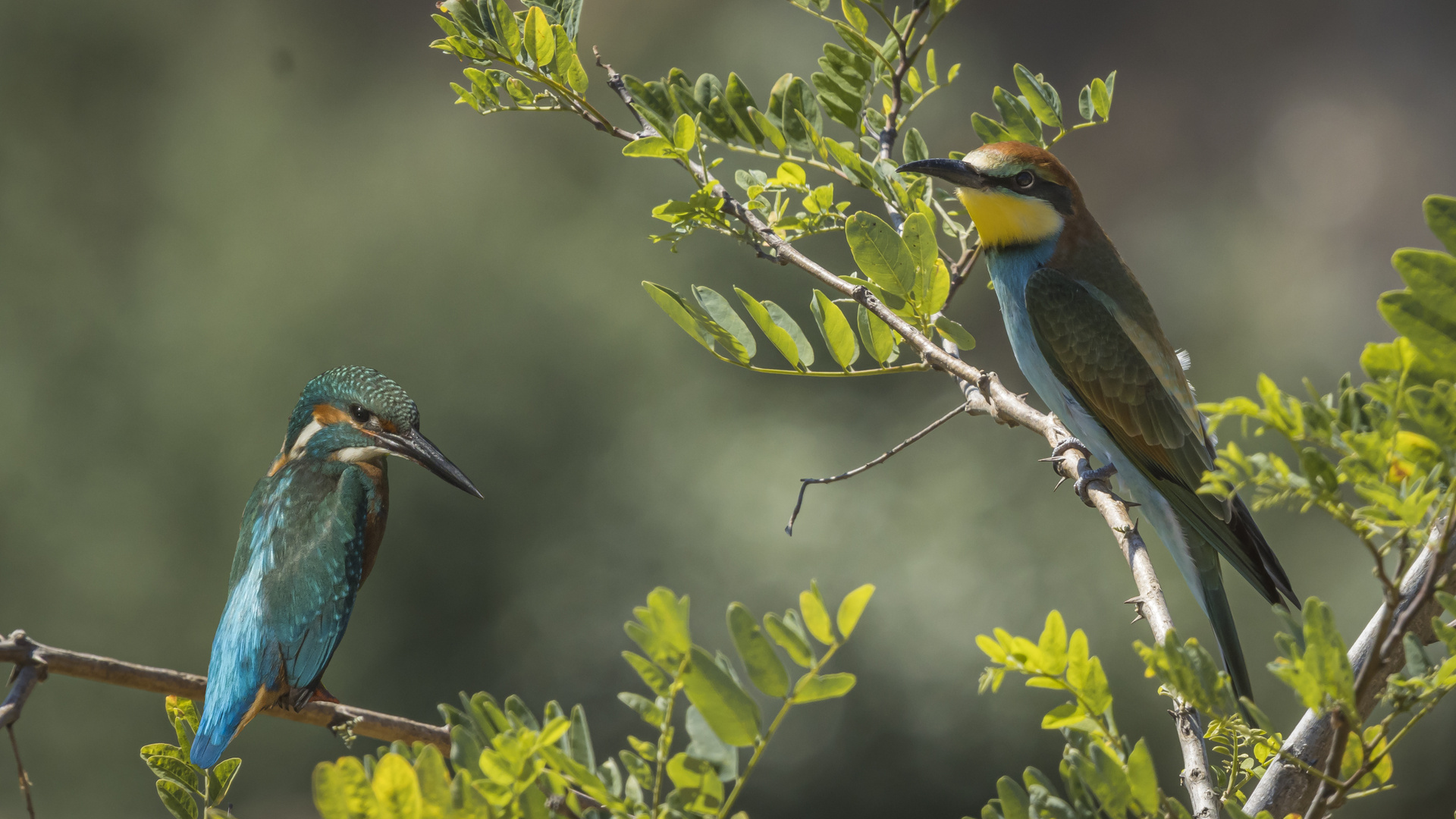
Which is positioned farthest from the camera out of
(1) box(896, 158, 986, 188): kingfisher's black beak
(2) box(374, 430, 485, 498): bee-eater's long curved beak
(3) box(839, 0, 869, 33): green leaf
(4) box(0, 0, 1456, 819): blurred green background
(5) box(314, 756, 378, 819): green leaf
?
(4) box(0, 0, 1456, 819): blurred green background

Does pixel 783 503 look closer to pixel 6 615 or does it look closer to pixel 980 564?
pixel 980 564

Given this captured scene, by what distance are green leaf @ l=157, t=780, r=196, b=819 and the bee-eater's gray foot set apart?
1091 millimetres

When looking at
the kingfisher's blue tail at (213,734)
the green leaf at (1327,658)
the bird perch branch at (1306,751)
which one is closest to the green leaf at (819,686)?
the green leaf at (1327,658)

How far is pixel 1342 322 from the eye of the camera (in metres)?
6.95

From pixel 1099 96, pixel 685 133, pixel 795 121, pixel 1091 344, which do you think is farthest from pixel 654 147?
pixel 1091 344

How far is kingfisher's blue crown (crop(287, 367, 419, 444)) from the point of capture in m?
1.21

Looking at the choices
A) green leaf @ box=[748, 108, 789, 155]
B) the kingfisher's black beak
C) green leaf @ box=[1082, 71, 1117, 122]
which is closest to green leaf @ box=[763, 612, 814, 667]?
green leaf @ box=[748, 108, 789, 155]

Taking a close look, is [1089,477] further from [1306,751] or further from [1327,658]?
[1327,658]

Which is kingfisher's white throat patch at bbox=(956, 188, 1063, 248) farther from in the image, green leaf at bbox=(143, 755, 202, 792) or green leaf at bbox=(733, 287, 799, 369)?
green leaf at bbox=(143, 755, 202, 792)

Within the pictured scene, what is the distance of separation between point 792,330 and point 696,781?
607mm

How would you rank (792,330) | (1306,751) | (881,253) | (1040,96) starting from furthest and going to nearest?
(1040,96) < (792,330) < (881,253) < (1306,751)

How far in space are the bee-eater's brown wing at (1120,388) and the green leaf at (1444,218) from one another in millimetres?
1113

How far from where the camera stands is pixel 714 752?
22.2 inches

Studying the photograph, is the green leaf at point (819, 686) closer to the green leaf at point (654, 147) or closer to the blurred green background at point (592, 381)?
the green leaf at point (654, 147)
